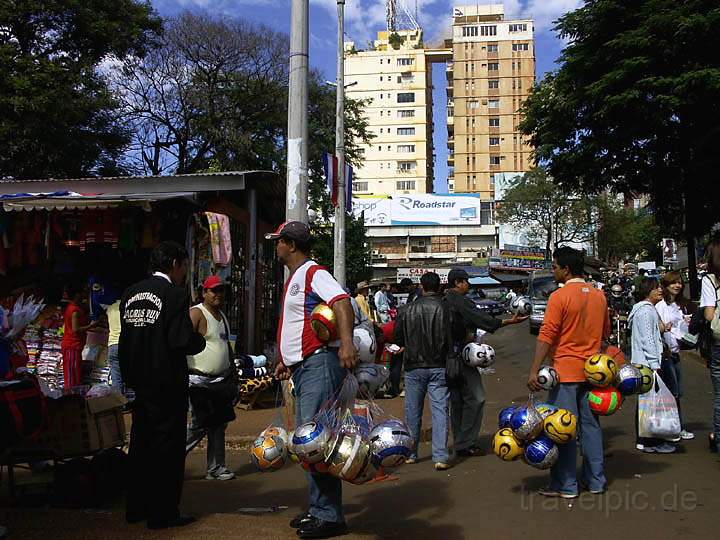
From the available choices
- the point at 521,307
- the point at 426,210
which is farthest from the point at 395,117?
the point at 521,307

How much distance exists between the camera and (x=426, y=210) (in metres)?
70.6

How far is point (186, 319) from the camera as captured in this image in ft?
15.2

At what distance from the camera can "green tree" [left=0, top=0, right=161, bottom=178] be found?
1839 centimetres

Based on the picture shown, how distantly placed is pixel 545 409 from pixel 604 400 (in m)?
0.49

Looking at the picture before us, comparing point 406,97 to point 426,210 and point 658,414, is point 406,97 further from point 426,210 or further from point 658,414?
point 658,414

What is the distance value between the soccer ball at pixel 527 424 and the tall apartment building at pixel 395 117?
3396 inches

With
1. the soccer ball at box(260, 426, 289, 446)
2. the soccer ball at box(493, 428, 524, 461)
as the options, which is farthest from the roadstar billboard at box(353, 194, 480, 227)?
the soccer ball at box(260, 426, 289, 446)

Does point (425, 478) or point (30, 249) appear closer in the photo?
point (425, 478)

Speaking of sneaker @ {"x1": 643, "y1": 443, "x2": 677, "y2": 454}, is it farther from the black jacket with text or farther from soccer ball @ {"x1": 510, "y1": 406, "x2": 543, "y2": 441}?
soccer ball @ {"x1": 510, "y1": 406, "x2": 543, "y2": 441}

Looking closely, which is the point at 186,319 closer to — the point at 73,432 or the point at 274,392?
the point at 73,432

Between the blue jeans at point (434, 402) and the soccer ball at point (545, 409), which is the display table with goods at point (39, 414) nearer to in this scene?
the blue jeans at point (434, 402)

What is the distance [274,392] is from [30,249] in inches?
156

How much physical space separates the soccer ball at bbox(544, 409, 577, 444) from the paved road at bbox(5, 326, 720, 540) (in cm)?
56

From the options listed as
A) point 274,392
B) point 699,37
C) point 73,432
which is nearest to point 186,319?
point 73,432
